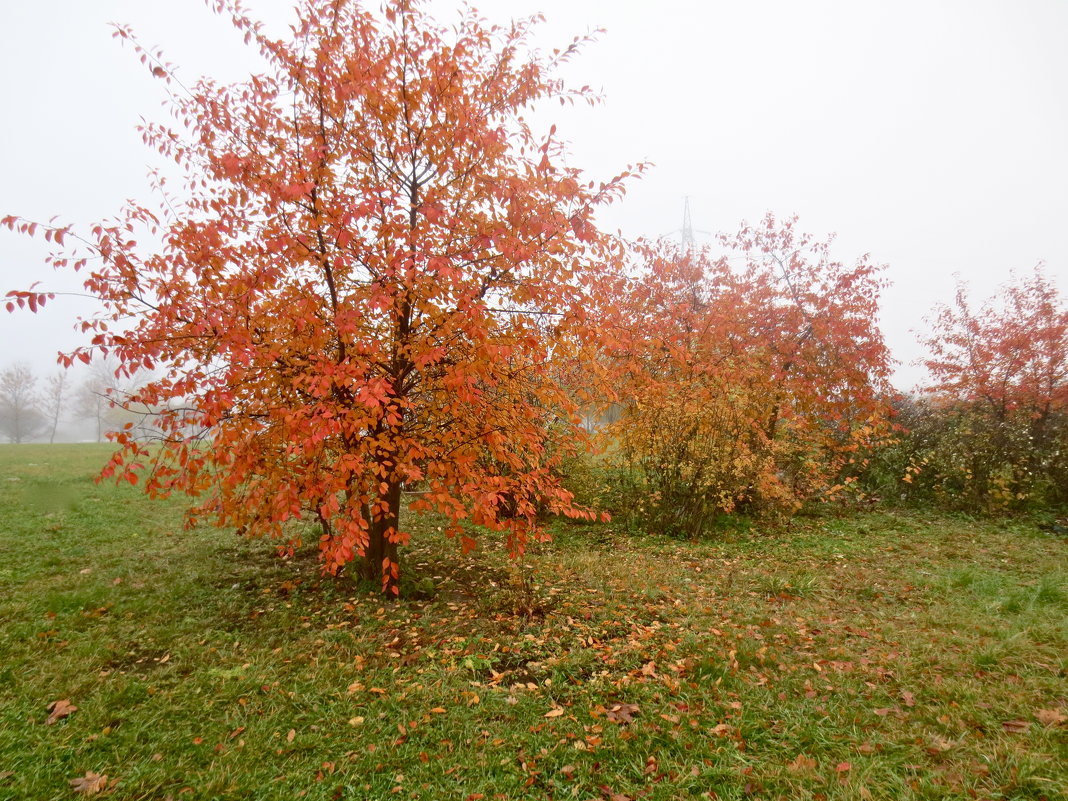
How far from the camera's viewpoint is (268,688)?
12.6ft

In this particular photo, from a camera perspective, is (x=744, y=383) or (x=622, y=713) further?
(x=744, y=383)

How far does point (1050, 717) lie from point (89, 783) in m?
5.65

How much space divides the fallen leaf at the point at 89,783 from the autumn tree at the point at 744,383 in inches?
270

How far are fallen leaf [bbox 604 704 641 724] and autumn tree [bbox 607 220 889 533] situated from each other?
5049 millimetres

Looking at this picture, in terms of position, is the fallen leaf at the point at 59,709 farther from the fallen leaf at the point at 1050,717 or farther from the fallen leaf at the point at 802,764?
the fallen leaf at the point at 1050,717

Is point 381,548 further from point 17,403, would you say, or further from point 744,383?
point 17,403

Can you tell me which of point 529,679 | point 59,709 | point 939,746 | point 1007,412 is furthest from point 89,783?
point 1007,412

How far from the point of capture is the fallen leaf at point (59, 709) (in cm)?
336

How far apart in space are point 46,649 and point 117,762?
201 cm

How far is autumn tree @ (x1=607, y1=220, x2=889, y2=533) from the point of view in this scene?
8.69 metres

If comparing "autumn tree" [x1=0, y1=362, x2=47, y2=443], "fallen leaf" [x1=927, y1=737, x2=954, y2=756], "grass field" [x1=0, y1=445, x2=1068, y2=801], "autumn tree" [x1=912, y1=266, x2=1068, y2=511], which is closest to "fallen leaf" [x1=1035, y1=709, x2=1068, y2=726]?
"grass field" [x1=0, y1=445, x2=1068, y2=801]

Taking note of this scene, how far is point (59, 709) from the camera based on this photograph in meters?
3.44

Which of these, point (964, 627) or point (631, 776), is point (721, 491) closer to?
point (964, 627)

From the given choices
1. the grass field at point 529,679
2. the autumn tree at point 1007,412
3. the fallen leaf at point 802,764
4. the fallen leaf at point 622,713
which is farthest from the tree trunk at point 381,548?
the autumn tree at point 1007,412
